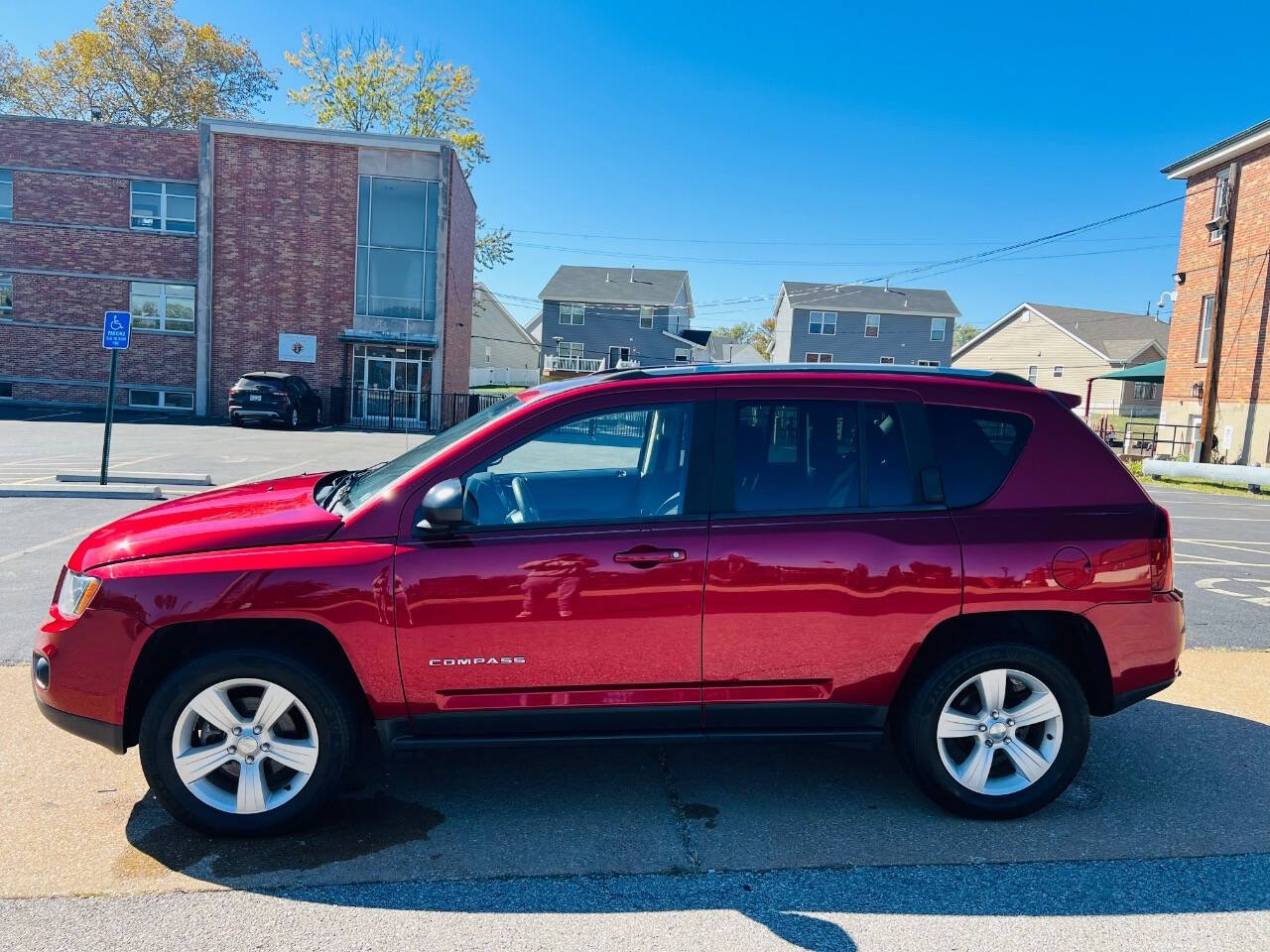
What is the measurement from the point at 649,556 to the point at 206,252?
2959 cm

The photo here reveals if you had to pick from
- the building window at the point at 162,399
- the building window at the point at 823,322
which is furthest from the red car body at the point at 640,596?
the building window at the point at 823,322

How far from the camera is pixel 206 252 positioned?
92.7ft

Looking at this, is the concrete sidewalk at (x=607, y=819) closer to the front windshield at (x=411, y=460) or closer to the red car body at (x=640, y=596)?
the red car body at (x=640, y=596)

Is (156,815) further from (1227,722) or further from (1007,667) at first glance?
(1227,722)

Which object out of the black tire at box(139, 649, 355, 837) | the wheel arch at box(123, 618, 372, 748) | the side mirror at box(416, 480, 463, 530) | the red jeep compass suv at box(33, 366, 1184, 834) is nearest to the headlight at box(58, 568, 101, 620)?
the red jeep compass suv at box(33, 366, 1184, 834)

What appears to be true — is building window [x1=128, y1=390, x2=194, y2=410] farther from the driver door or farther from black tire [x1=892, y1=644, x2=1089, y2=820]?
black tire [x1=892, y1=644, x2=1089, y2=820]

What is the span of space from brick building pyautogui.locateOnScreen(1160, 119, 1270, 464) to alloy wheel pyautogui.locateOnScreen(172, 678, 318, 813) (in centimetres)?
2745

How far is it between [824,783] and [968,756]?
66 cm

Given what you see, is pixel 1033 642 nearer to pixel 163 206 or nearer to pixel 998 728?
pixel 998 728

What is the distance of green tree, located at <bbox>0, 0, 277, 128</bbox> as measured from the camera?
135ft

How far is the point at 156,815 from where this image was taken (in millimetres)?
3447

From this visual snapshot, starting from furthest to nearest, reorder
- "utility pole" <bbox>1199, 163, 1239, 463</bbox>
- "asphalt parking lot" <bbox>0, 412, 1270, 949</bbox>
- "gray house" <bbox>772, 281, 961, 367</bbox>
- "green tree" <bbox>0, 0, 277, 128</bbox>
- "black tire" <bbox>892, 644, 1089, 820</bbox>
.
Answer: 1. "gray house" <bbox>772, 281, 961, 367</bbox>
2. "green tree" <bbox>0, 0, 277, 128</bbox>
3. "utility pole" <bbox>1199, 163, 1239, 463</bbox>
4. "black tire" <bbox>892, 644, 1089, 820</bbox>
5. "asphalt parking lot" <bbox>0, 412, 1270, 949</bbox>

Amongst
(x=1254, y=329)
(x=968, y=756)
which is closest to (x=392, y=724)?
(x=968, y=756)

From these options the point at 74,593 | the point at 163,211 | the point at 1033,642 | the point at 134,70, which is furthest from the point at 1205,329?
the point at 134,70
